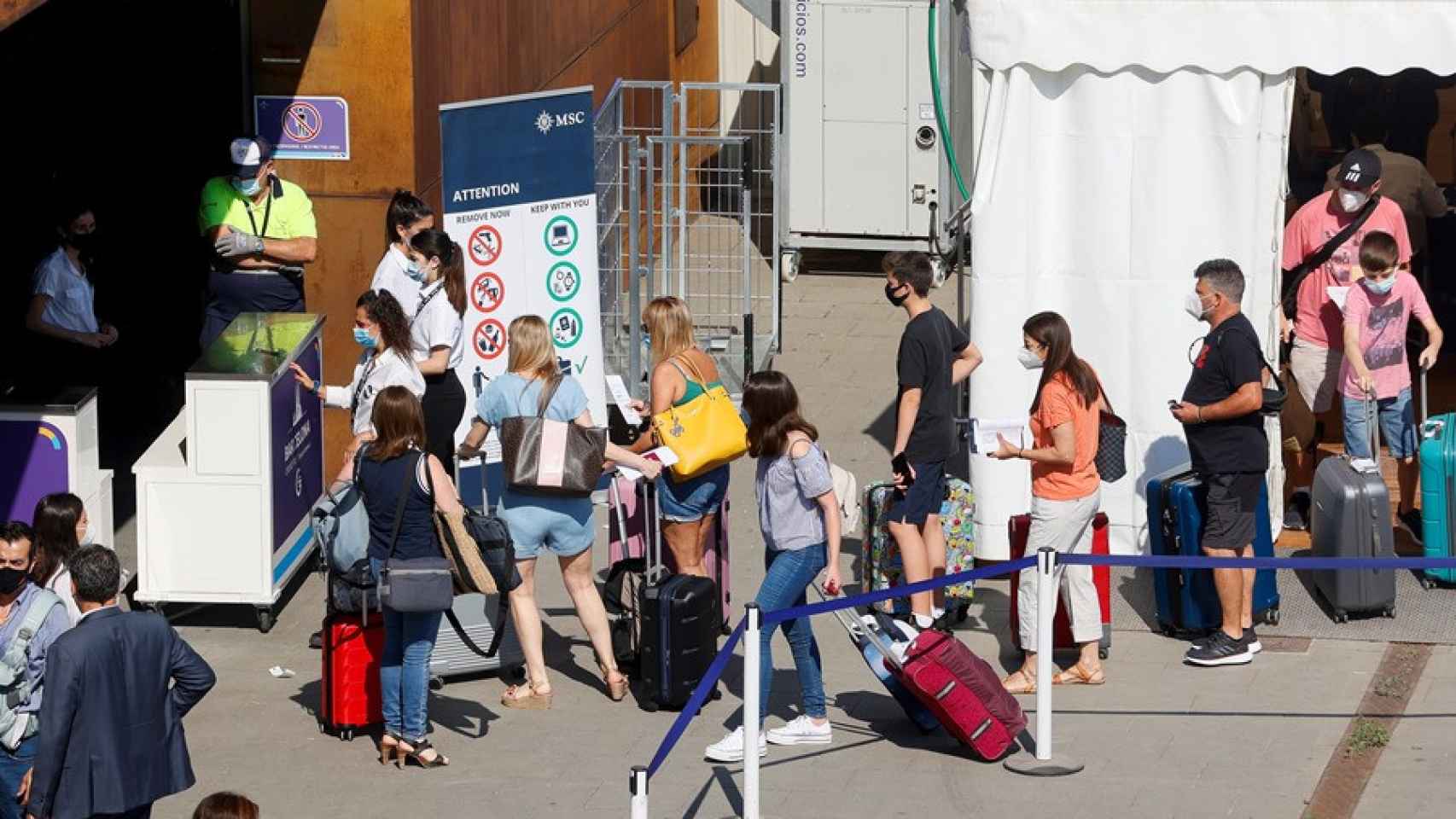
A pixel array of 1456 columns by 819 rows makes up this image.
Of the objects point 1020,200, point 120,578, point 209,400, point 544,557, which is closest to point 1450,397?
point 1020,200

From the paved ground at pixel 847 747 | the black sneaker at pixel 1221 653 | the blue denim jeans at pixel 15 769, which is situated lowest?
the paved ground at pixel 847 747

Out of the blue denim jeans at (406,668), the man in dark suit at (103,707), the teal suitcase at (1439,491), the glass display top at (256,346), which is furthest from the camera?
the teal suitcase at (1439,491)

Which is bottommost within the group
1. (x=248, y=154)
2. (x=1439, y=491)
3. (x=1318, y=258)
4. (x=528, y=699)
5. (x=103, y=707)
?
(x=528, y=699)

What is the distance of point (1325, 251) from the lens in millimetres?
11148

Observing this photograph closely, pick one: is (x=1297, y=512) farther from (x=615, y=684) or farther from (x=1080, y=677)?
(x=615, y=684)

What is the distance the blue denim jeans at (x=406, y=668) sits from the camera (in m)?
8.17

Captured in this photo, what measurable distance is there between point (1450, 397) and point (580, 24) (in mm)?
7307

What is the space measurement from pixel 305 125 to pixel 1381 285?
5983mm

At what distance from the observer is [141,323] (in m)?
14.6

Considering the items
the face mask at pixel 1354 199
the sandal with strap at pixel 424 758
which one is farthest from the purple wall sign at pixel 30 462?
the face mask at pixel 1354 199

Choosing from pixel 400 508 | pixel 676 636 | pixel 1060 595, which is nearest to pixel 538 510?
pixel 676 636

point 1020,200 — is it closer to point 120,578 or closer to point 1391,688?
point 1391,688

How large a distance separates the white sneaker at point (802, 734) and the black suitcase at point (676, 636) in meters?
0.55

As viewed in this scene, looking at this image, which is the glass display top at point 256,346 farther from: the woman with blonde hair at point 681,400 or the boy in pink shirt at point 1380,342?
the boy in pink shirt at point 1380,342
